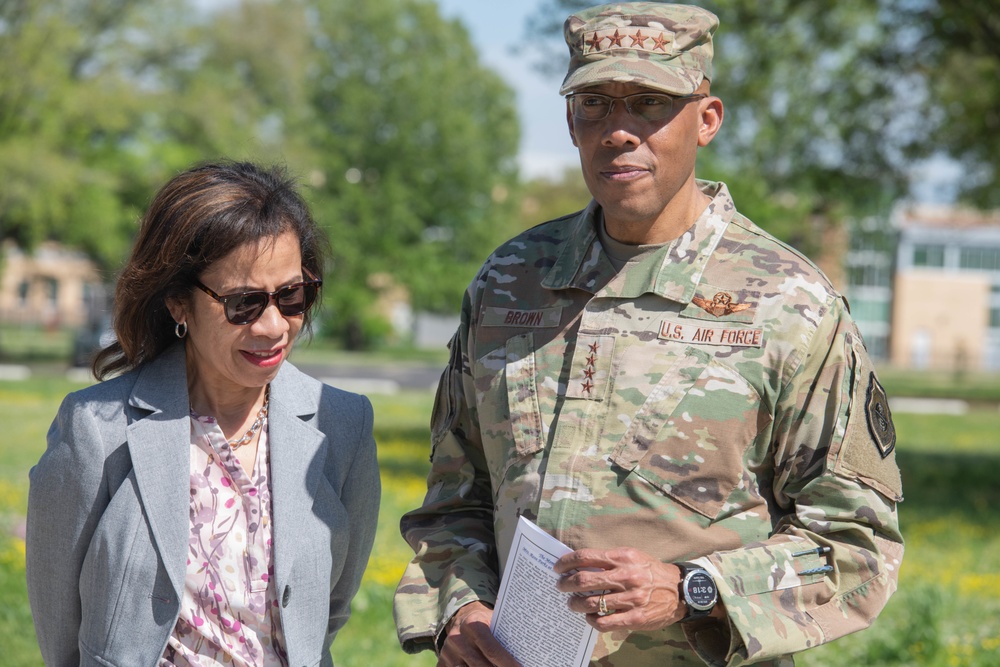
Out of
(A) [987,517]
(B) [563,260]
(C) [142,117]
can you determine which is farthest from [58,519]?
(C) [142,117]

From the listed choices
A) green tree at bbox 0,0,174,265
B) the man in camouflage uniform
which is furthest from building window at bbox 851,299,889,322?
the man in camouflage uniform

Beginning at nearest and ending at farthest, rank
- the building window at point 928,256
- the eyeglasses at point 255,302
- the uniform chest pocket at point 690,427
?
the uniform chest pocket at point 690,427 → the eyeglasses at point 255,302 → the building window at point 928,256

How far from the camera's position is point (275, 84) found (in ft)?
139

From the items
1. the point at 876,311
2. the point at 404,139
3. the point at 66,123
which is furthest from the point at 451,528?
the point at 876,311

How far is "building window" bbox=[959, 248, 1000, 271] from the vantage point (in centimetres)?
6906

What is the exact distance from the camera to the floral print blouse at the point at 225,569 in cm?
257

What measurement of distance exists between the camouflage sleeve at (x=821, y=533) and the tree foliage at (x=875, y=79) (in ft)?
34.3

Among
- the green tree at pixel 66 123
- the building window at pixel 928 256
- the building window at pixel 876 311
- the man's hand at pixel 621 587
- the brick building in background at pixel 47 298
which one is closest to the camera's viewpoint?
the man's hand at pixel 621 587

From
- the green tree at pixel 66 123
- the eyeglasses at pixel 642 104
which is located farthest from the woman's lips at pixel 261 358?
the green tree at pixel 66 123

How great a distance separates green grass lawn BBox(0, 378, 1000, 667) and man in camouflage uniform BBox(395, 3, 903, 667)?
11.4 ft

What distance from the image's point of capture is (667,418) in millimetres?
2393

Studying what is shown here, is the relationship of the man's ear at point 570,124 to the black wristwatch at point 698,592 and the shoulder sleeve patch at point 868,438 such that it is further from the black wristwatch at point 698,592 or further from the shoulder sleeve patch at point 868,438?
the black wristwatch at point 698,592

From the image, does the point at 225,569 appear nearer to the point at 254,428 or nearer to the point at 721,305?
the point at 254,428

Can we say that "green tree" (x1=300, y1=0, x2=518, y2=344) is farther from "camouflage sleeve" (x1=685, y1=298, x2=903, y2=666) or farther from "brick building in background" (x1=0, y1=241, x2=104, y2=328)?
"camouflage sleeve" (x1=685, y1=298, x2=903, y2=666)
